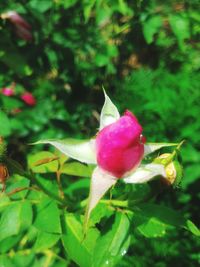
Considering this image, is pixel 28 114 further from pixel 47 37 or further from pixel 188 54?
pixel 188 54

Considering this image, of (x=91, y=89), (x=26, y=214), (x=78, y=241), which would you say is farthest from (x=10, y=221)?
(x=91, y=89)

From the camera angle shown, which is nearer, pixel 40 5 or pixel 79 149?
pixel 79 149

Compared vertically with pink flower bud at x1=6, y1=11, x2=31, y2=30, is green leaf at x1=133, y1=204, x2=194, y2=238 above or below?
below

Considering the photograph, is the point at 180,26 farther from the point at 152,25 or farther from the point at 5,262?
the point at 5,262

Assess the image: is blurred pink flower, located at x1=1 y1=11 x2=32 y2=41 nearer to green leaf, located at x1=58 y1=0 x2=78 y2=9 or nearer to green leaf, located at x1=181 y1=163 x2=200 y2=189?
green leaf, located at x1=58 y1=0 x2=78 y2=9

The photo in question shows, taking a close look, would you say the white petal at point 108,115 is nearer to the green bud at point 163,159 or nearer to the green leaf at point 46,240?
the green bud at point 163,159

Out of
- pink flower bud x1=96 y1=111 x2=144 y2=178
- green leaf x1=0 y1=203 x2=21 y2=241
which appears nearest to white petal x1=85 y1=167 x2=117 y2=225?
pink flower bud x1=96 y1=111 x2=144 y2=178
